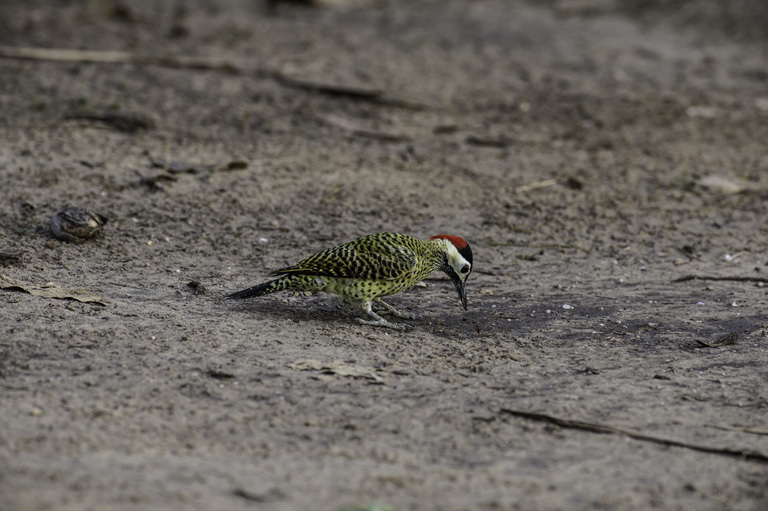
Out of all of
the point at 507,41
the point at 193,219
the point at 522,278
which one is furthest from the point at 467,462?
the point at 507,41

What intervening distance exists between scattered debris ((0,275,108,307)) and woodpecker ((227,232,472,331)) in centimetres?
100

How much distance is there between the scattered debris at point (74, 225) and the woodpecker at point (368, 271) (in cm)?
172

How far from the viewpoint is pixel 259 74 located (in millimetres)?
12031

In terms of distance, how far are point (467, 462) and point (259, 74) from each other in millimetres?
8545

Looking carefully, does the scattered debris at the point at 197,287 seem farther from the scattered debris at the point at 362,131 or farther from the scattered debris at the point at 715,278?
the scattered debris at the point at 362,131

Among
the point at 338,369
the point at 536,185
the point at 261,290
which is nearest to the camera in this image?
the point at 338,369

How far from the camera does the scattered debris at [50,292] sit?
6.32m

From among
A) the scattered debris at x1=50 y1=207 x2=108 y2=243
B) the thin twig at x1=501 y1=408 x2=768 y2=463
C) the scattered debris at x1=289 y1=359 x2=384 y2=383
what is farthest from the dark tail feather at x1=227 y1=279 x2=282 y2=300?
the thin twig at x1=501 y1=408 x2=768 y2=463

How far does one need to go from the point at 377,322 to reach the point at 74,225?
2766 mm

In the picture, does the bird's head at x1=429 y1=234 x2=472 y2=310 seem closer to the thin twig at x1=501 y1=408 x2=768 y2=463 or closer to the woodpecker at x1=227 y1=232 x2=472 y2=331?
the woodpecker at x1=227 y1=232 x2=472 y2=331

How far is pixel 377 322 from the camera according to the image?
6555mm

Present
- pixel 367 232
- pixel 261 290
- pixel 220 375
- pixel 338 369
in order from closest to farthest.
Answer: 1. pixel 220 375
2. pixel 338 369
3. pixel 261 290
4. pixel 367 232

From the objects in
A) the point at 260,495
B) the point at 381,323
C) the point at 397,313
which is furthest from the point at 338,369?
the point at 260,495

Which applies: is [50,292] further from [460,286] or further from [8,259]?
[460,286]
